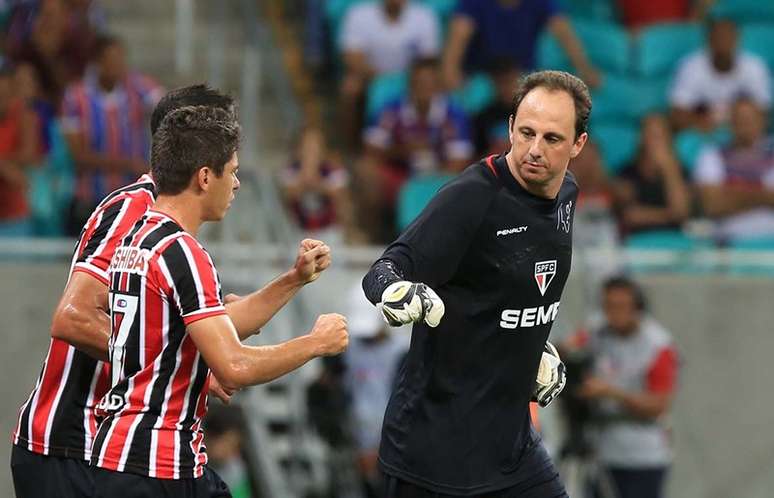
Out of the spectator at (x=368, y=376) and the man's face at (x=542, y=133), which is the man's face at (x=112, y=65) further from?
the man's face at (x=542, y=133)

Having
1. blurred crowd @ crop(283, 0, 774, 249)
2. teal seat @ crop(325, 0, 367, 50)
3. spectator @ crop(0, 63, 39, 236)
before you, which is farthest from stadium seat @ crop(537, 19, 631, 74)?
spectator @ crop(0, 63, 39, 236)

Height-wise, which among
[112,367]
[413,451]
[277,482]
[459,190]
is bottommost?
[277,482]

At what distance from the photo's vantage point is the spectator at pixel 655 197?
11.4 meters

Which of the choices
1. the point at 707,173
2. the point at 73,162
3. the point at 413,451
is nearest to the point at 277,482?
the point at 73,162

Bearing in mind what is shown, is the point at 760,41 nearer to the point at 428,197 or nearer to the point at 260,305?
the point at 428,197

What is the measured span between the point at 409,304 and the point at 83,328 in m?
1.10

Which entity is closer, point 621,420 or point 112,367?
point 112,367

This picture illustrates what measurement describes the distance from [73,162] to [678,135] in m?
4.75

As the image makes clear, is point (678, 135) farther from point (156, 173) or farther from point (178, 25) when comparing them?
point (156, 173)

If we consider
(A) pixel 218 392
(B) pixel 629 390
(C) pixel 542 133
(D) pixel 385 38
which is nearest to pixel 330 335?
(A) pixel 218 392

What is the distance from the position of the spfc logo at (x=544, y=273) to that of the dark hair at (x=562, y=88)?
48cm

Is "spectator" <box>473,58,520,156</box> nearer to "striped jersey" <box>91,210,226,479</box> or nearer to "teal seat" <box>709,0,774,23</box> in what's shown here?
"teal seat" <box>709,0,774,23</box>

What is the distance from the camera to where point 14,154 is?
10.9 metres

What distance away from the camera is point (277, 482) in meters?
10.8
